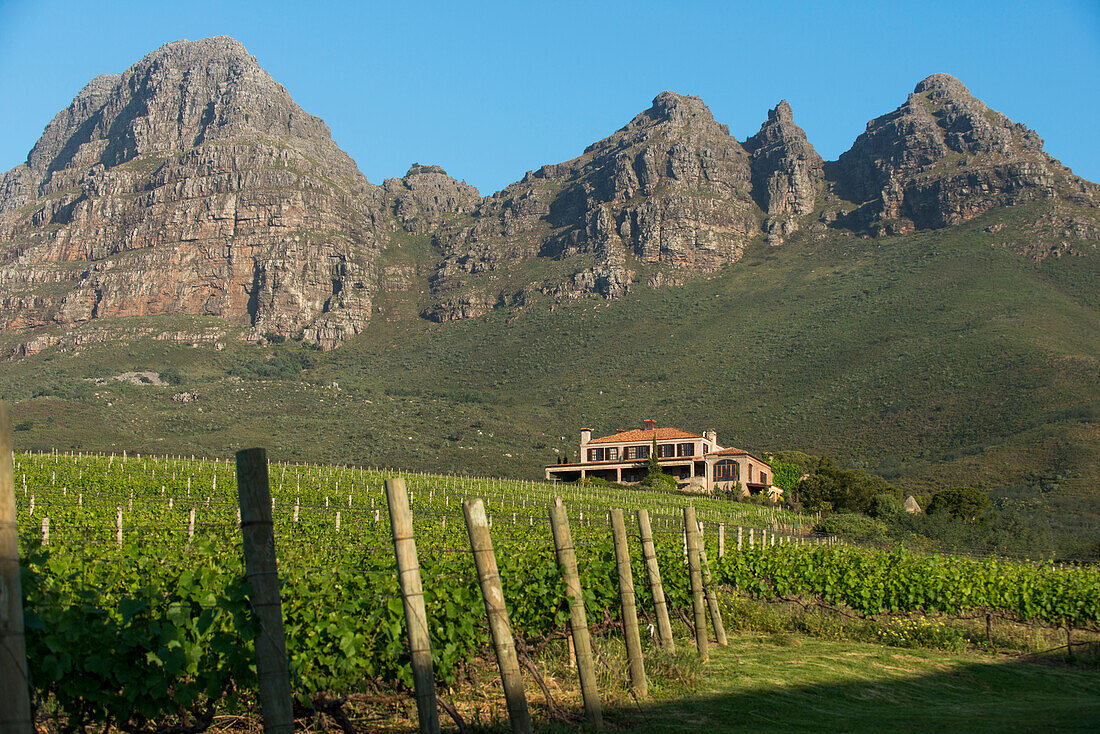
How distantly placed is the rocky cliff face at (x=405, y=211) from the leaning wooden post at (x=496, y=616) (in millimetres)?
118470

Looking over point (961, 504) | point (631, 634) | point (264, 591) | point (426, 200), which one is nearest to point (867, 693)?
point (631, 634)

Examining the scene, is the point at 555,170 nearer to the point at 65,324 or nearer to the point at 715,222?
the point at 715,222

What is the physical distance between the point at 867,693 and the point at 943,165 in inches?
5690

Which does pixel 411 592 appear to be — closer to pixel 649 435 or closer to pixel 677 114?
pixel 649 435

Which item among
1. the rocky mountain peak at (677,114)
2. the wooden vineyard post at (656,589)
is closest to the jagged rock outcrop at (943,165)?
the rocky mountain peak at (677,114)

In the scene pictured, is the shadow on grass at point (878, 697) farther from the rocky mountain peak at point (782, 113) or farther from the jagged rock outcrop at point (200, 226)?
the rocky mountain peak at point (782, 113)

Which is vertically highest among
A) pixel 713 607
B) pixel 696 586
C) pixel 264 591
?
pixel 264 591

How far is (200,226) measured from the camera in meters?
144

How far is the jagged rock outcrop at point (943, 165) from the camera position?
117375 mm

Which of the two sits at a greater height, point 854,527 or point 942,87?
point 942,87

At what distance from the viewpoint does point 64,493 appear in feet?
82.3

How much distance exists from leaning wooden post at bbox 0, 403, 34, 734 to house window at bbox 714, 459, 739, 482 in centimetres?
5421

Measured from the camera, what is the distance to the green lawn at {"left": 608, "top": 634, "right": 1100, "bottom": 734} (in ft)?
23.1

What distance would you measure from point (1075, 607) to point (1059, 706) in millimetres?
5493
